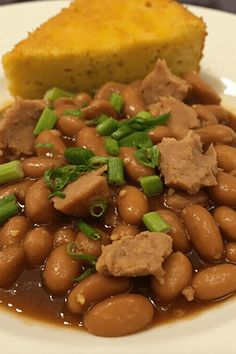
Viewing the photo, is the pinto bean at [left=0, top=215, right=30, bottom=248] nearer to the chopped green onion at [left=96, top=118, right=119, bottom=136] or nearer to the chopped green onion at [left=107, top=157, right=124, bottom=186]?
the chopped green onion at [left=107, top=157, right=124, bottom=186]

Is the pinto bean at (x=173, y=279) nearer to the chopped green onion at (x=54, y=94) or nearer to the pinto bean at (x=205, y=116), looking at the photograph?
the pinto bean at (x=205, y=116)

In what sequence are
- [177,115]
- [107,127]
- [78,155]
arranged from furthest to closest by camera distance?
[177,115] < [107,127] < [78,155]

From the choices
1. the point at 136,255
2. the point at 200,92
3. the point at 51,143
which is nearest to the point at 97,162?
the point at 51,143

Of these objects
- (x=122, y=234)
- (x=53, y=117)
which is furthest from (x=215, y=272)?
(x=53, y=117)

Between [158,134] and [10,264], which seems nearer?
[10,264]

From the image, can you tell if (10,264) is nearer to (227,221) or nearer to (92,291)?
(92,291)

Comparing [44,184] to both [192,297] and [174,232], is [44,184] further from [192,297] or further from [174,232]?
[192,297]
